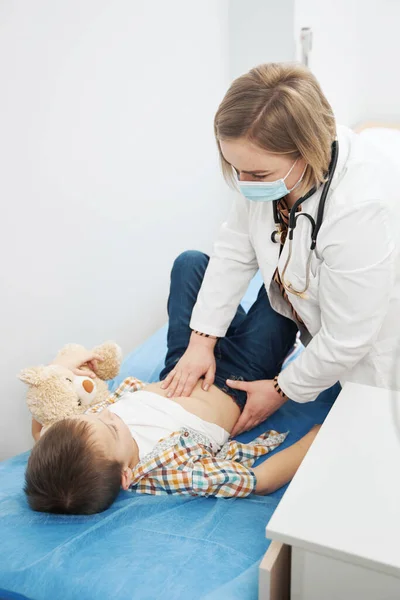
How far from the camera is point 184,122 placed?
2619 mm

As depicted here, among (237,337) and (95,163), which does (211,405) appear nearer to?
(237,337)

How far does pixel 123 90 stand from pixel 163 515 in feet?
5.12

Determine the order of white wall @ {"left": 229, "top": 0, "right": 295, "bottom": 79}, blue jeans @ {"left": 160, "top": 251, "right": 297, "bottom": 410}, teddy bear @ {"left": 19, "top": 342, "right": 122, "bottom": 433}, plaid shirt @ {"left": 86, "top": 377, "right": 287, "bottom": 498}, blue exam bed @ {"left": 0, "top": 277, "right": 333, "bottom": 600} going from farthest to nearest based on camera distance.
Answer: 1. white wall @ {"left": 229, "top": 0, "right": 295, "bottom": 79}
2. blue jeans @ {"left": 160, "top": 251, "right": 297, "bottom": 410}
3. teddy bear @ {"left": 19, "top": 342, "right": 122, "bottom": 433}
4. plaid shirt @ {"left": 86, "top": 377, "right": 287, "bottom": 498}
5. blue exam bed @ {"left": 0, "top": 277, "right": 333, "bottom": 600}

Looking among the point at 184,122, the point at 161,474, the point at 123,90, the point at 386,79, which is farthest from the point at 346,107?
the point at 161,474

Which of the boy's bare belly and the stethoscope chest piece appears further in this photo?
the boy's bare belly

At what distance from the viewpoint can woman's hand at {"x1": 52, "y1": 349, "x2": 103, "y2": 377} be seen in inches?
65.8

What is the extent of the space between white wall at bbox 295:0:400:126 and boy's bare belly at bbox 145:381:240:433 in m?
2.25

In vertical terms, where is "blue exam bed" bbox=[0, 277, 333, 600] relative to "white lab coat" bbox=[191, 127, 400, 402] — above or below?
below

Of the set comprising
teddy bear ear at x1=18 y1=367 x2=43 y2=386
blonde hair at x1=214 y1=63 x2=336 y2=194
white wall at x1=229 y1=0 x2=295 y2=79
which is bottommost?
teddy bear ear at x1=18 y1=367 x2=43 y2=386

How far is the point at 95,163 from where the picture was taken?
6.75 feet

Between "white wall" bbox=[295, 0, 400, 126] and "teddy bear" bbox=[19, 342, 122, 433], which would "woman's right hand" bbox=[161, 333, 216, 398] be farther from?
"white wall" bbox=[295, 0, 400, 126]

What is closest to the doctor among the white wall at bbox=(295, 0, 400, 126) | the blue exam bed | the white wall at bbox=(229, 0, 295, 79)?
the blue exam bed

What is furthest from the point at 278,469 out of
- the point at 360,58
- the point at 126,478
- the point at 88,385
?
the point at 360,58

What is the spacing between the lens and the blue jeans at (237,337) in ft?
5.46
